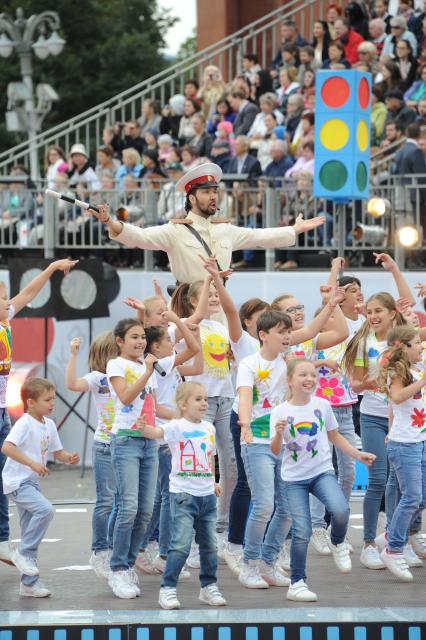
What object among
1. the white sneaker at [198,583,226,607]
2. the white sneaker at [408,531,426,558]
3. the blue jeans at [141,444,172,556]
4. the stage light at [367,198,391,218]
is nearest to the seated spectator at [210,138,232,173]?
the stage light at [367,198,391,218]

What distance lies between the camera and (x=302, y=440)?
8.10 m

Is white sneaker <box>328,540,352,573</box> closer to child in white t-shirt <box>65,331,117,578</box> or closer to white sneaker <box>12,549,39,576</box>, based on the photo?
child in white t-shirt <box>65,331,117,578</box>

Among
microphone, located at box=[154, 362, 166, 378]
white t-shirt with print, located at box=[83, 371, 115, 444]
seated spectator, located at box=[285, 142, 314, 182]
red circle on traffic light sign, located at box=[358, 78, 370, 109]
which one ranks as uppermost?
red circle on traffic light sign, located at box=[358, 78, 370, 109]

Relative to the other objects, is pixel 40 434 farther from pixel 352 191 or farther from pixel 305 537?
pixel 352 191

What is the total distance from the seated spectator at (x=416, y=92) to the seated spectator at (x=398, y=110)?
20 centimetres

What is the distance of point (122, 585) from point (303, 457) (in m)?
1.23

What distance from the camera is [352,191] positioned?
41.6ft

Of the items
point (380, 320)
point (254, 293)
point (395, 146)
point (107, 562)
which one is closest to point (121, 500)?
point (107, 562)

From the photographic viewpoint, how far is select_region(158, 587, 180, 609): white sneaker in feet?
25.7

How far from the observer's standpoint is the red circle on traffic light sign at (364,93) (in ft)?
41.9

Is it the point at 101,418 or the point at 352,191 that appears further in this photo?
the point at 352,191

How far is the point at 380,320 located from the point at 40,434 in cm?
223

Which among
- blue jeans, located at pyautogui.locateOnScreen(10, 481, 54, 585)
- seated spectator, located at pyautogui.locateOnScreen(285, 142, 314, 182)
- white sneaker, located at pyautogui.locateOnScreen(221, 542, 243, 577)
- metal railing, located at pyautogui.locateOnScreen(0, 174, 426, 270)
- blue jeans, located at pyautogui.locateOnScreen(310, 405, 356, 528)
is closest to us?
blue jeans, located at pyautogui.locateOnScreen(10, 481, 54, 585)

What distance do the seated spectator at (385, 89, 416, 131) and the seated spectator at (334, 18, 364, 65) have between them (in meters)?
2.32
